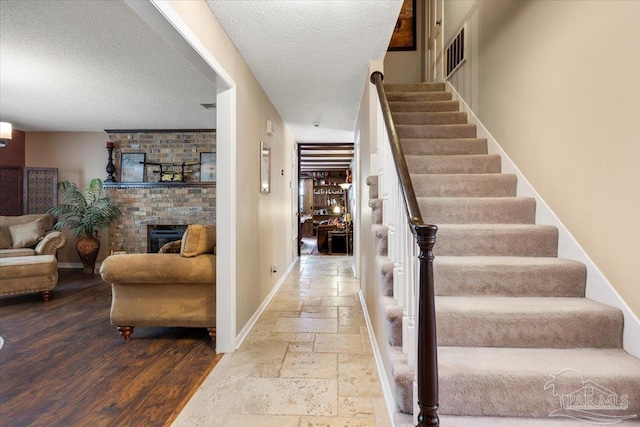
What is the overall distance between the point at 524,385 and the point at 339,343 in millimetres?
1505

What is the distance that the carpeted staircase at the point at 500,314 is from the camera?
1.32 metres

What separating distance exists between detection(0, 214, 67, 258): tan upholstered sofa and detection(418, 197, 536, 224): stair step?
491cm

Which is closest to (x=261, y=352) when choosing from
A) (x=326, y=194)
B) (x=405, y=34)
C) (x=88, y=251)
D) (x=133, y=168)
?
(x=88, y=251)

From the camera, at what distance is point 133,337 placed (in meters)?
2.78

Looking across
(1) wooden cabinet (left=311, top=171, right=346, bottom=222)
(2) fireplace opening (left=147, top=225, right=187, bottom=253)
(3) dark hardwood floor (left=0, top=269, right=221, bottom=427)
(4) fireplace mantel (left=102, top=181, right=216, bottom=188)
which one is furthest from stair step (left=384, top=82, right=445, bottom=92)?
(1) wooden cabinet (left=311, top=171, right=346, bottom=222)

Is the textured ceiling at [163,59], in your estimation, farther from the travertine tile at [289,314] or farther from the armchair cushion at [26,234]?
the travertine tile at [289,314]

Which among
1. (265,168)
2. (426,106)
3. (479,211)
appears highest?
(426,106)

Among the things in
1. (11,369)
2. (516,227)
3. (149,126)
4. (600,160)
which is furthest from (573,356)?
(149,126)

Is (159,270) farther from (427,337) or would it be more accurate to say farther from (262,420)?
(427,337)

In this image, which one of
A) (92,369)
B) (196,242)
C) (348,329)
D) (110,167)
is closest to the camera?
(92,369)

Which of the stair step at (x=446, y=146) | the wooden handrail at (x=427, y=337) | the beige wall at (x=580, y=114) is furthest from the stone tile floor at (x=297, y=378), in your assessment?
the stair step at (x=446, y=146)

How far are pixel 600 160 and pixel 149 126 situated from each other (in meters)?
6.12

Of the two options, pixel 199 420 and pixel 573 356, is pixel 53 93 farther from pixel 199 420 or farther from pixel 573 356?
pixel 573 356

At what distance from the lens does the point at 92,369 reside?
2.22m
